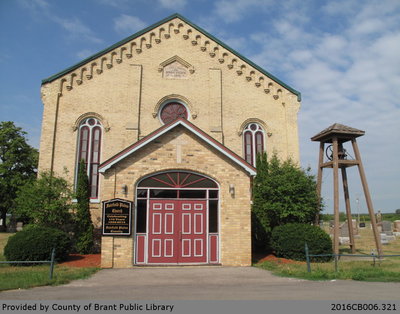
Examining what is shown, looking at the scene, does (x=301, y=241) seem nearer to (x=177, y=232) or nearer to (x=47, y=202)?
(x=177, y=232)

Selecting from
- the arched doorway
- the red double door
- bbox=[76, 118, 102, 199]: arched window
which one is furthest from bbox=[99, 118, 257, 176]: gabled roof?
bbox=[76, 118, 102, 199]: arched window

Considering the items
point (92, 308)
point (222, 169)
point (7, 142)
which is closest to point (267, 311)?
point (92, 308)

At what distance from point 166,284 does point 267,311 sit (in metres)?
4.19

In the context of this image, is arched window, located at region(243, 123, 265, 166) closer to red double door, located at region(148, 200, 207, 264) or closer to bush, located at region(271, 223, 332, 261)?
bush, located at region(271, 223, 332, 261)

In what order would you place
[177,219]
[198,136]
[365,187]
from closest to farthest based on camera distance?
[177,219] → [198,136] → [365,187]

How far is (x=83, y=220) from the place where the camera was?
57.9ft

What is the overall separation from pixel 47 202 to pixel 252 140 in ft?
40.4

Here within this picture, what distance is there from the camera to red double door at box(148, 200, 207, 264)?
1412cm

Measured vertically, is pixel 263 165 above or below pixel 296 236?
above

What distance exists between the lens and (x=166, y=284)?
10.1m

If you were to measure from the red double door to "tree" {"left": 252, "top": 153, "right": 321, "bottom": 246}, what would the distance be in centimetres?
463

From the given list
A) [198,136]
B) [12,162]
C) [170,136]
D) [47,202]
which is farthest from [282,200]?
[12,162]

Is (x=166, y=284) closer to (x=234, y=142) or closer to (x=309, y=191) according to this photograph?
(x=309, y=191)

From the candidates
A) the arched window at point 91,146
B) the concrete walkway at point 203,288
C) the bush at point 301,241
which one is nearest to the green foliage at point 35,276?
the concrete walkway at point 203,288
